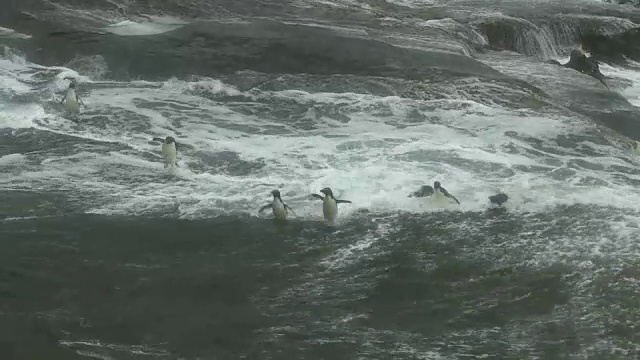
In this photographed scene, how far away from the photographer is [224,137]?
1341 cm

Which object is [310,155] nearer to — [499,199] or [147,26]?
[499,199]

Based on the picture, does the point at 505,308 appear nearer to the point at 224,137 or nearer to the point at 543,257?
the point at 543,257

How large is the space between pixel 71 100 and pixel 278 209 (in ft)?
19.6

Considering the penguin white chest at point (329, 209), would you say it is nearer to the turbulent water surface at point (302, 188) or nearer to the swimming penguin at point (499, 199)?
the turbulent water surface at point (302, 188)

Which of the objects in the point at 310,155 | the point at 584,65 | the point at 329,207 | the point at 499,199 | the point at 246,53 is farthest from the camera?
the point at 584,65

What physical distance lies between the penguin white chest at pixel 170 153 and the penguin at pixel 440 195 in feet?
13.0

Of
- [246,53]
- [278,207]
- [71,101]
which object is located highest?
[246,53]

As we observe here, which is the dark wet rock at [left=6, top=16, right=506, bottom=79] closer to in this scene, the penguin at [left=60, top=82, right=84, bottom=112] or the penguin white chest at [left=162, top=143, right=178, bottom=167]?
the penguin at [left=60, top=82, right=84, bottom=112]

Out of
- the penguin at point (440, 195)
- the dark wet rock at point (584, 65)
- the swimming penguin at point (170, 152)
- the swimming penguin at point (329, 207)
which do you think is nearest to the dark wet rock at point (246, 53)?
the dark wet rock at point (584, 65)

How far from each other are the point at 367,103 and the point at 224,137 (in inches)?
118

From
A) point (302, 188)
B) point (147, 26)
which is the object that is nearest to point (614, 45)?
point (147, 26)

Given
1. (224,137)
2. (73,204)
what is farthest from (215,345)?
(224,137)

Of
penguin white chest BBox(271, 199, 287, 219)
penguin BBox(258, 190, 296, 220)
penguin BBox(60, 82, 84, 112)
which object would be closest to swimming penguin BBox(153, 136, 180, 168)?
penguin BBox(258, 190, 296, 220)

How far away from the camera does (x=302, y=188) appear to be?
1134cm
